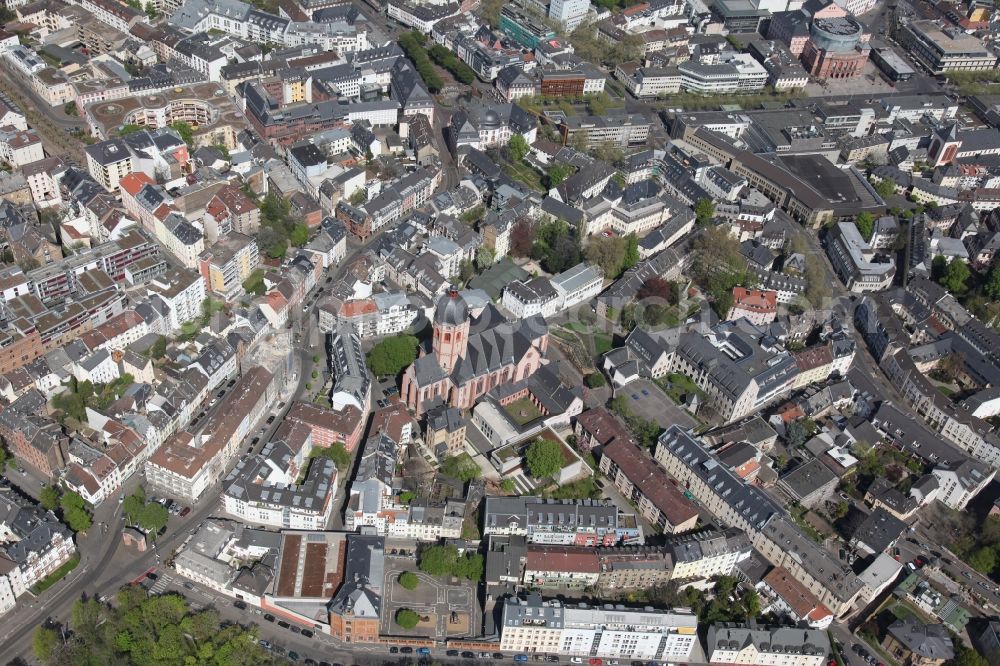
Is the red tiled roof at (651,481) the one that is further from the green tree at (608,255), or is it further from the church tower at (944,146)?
the church tower at (944,146)

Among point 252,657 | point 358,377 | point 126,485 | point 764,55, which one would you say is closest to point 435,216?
point 358,377

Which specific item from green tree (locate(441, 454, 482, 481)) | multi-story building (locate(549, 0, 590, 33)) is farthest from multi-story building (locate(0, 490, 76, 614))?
multi-story building (locate(549, 0, 590, 33))

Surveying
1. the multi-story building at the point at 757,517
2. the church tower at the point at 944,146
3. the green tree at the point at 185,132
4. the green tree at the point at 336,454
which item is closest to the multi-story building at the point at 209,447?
the green tree at the point at 336,454

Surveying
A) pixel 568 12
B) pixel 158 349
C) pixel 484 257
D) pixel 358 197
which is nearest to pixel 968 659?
pixel 484 257

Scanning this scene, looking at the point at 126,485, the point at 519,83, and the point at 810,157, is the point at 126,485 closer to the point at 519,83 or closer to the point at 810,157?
the point at 519,83

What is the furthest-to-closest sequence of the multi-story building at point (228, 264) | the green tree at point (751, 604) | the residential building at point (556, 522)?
the multi-story building at point (228, 264), the residential building at point (556, 522), the green tree at point (751, 604)

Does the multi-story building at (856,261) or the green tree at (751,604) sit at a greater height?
the multi-story building at (856,261)

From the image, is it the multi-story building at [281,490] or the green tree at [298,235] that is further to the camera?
the green tree at [298,235]
